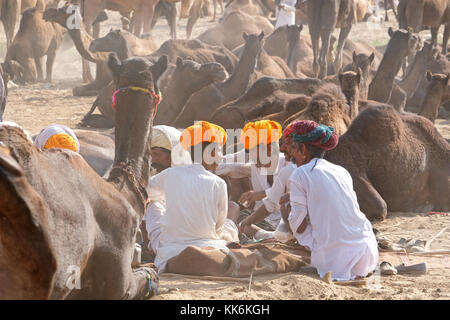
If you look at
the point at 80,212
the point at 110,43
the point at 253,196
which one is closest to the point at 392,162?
the point at 253,196

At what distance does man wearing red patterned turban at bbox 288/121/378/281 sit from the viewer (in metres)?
6.06

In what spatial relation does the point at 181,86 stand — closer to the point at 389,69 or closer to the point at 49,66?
the point at 389,69

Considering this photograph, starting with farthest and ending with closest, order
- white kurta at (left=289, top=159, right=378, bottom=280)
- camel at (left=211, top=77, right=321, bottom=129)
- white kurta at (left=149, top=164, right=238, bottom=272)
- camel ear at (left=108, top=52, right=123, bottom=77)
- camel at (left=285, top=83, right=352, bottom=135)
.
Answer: camel at (left=211, top=77, right=321, bottom=129), camel at (left=285, top=83, right=352, bottom=135), white kurta at (left=149, top=164, right=238, bottom=272), white kurta at (left=289, top=159, right=378, bottom=280), camel ear at (left=108, top=52, right=123, bottom=77)

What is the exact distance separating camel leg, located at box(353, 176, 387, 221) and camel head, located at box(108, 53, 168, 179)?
10.4 ft

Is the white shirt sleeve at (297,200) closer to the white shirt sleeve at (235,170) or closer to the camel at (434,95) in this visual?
the white shirt sleeve at (235,170)

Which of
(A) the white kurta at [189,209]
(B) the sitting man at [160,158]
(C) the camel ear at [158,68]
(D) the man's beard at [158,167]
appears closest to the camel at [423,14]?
(D) the man's beard at [158,167]

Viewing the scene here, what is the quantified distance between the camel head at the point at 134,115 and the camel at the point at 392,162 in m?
3.17

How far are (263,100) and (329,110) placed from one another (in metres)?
1.67

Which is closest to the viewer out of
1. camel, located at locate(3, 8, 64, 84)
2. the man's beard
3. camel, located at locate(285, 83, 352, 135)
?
the man's beard

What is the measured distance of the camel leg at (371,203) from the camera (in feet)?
26.8

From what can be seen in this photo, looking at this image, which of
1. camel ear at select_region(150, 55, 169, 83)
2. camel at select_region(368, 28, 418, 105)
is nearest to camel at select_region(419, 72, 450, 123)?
camel at select_region(368, 28, 418, 105)

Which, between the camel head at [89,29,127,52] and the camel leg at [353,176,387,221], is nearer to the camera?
the camel leg at [353,176,387,221]

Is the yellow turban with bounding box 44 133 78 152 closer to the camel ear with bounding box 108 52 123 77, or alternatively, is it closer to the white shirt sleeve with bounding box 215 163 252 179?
the camel ear with bounding box 108 52 123 77
